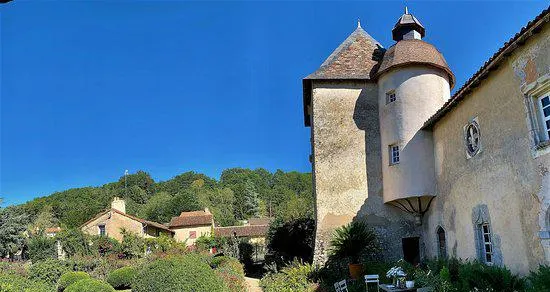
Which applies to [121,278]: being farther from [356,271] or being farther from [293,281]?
[356,271]

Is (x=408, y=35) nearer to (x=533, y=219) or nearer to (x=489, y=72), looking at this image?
(x=489, y=72)

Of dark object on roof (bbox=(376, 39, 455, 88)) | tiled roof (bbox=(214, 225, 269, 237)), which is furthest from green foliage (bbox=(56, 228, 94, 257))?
dark object on roof (bbox=(376, 39, 455, 88))

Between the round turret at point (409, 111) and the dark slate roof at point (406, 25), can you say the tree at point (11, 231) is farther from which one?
the dark slate roof at point (406, 25)

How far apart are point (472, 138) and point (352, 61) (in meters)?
8.33

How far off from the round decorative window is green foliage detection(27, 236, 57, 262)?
1084 inches

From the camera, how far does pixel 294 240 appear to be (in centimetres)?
2202

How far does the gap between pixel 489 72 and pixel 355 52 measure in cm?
944

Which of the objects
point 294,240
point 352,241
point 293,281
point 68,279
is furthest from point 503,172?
point 68,279

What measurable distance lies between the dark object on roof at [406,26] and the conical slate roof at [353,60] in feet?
4.32

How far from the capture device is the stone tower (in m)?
15.7

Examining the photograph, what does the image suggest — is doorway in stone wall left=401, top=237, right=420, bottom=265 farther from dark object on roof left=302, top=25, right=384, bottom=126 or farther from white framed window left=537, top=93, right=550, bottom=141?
white framed window left=537, top=93, right=550, bottom=141

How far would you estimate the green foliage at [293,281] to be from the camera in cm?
1532

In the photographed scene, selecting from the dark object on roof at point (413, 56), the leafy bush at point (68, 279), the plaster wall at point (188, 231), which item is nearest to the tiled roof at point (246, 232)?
the plaster wall at point (188, 231)

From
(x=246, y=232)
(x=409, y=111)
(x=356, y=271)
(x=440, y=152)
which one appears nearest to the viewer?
(x=440, y=152)
